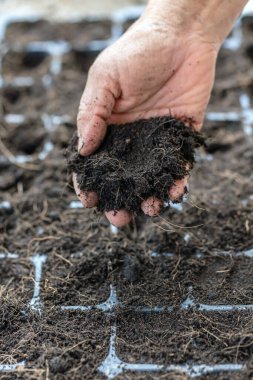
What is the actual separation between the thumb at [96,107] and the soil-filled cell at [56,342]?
458 mm

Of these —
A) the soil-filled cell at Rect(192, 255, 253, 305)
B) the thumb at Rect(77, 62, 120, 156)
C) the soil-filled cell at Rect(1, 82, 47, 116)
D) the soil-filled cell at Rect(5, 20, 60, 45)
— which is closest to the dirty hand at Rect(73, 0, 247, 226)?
the thumb at Rect(77, 62, 120, 156)

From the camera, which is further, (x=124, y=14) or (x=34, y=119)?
(x=124, y=14)

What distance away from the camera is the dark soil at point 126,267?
140 centimetres

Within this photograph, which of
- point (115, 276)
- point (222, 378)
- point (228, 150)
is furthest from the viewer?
point (228, 150)

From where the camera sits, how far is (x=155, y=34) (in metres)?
1.70

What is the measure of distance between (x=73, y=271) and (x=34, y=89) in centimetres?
100

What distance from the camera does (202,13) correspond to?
177 centimetres

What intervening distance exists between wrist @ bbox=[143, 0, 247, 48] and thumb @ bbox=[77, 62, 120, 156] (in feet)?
0.89

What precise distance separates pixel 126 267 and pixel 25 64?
1.26 meters

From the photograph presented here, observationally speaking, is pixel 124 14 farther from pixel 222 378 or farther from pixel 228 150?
pixel 222 378

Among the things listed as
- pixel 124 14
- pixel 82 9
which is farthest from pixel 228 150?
pixel 82 9

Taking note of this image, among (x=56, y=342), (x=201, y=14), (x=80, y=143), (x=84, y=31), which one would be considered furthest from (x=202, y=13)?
(x=56, y=342)

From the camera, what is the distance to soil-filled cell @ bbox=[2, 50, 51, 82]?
7.98ft

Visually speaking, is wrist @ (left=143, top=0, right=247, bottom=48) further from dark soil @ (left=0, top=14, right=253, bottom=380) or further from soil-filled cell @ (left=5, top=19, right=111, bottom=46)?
soil-filled cell @ (left=5, top=19, right=111, bottom=46)
